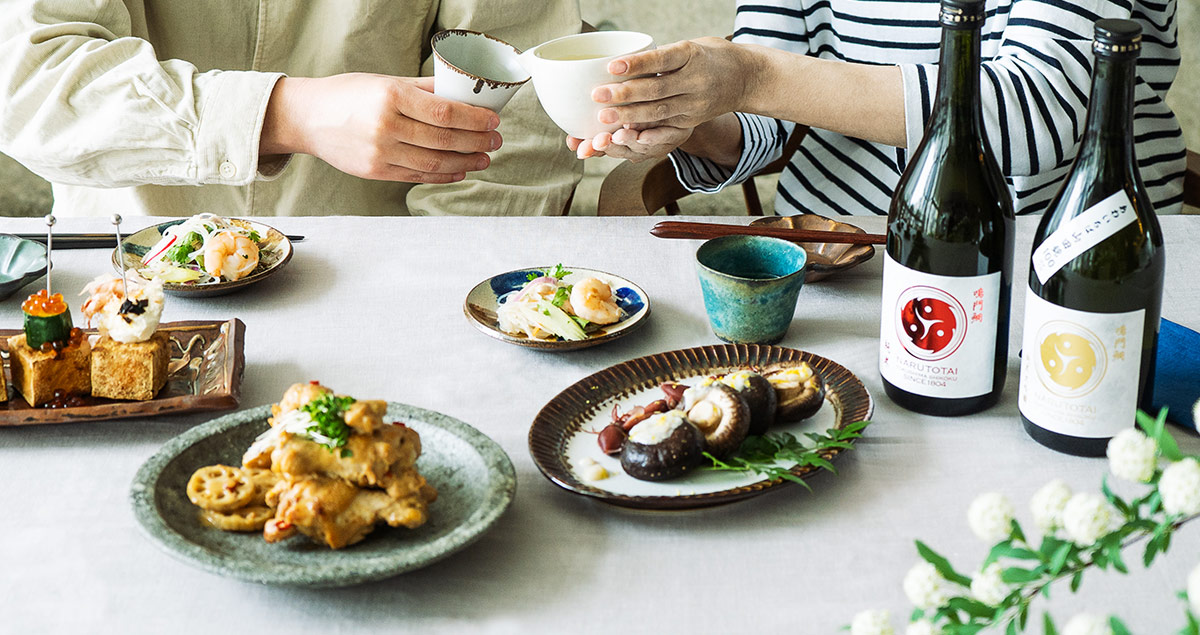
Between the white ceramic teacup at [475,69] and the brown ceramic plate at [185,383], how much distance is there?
36 centimetres

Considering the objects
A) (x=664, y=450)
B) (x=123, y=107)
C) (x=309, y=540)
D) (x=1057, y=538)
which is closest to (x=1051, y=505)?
(x=1057, y=538)

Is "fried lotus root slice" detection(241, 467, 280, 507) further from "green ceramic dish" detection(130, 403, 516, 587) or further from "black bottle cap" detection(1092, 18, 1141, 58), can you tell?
"black bottle cap" detection(1092, 18, 1141, 58)

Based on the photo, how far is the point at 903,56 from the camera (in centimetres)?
155

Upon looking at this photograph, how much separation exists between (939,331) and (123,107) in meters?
1.08

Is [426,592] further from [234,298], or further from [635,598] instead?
[234,298]

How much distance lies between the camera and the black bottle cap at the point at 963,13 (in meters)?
0.73

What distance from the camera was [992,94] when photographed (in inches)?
50.2

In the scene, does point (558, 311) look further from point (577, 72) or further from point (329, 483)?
point (329, 483)

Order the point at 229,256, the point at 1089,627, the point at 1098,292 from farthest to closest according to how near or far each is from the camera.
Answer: the point at 229,256
the point at 1098,292
the point at 1089,627

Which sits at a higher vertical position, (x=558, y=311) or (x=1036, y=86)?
(x=1036, y=86)

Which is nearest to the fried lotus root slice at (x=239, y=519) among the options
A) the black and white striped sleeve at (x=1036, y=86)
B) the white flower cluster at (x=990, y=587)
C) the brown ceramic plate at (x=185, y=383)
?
the brown ceramic plate at (x=185, y=383)

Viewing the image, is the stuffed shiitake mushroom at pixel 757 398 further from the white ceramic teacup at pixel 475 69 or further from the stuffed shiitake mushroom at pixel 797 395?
the white ceramic teacup at pixel 475 69

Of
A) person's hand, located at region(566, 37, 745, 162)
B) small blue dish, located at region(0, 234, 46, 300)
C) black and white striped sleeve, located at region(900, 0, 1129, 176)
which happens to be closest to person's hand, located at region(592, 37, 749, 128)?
person's hand, located at region(566, 37, 745, 162)

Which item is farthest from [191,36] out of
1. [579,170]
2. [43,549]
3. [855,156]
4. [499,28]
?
[43,549]
